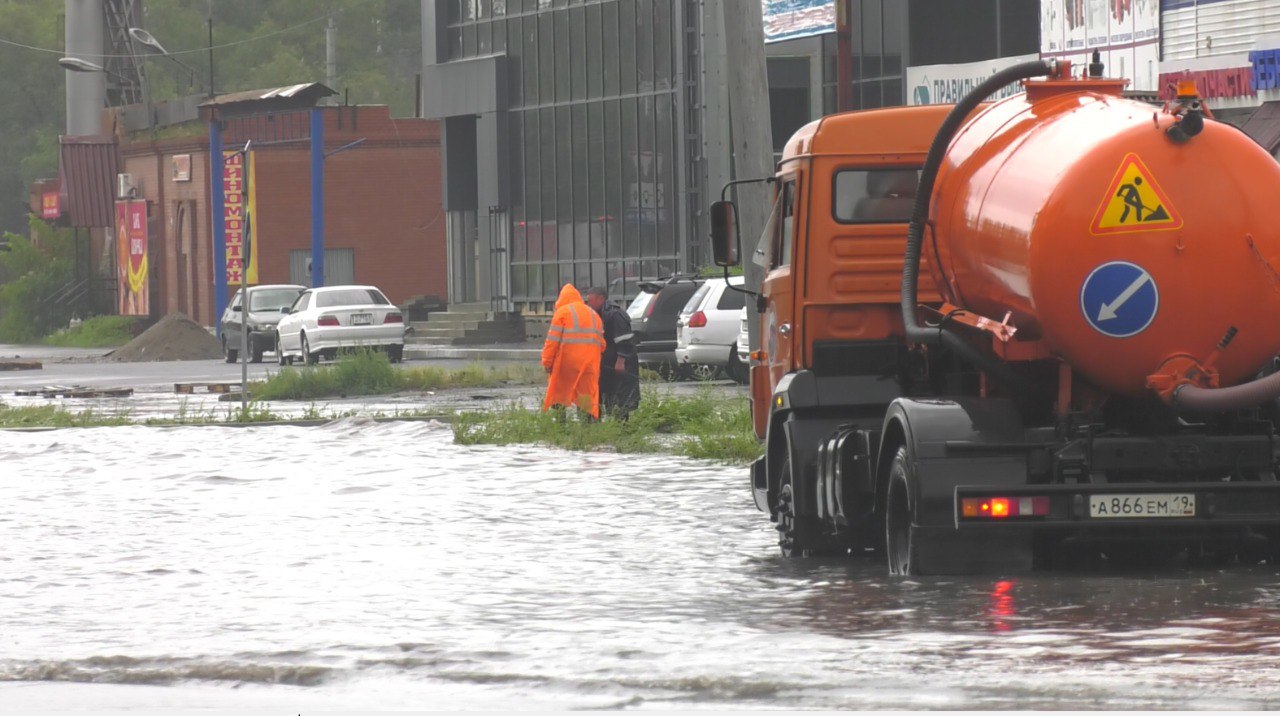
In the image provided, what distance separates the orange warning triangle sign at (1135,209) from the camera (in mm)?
9523

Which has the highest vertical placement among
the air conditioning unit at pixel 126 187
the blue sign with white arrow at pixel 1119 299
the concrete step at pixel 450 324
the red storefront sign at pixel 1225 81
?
the air conditioning unit at pixel 126 187

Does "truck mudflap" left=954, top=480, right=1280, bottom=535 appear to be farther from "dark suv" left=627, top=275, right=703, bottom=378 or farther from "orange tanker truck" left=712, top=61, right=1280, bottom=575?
"dark suv" left=627, top=275, right=703, bottom=378

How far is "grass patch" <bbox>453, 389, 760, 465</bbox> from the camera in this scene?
62.8 ft

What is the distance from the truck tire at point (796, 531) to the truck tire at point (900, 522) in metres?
1.09

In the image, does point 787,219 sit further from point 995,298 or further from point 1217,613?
point 1217,613

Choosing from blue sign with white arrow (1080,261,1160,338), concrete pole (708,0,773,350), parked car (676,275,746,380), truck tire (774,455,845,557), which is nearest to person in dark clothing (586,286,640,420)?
concrete pole (708,0,773,350)

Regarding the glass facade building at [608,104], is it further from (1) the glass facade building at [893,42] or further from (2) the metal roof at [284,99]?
(2) the metal roof at [284,99]

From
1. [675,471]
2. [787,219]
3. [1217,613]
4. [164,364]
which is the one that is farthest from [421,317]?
[1217,613]

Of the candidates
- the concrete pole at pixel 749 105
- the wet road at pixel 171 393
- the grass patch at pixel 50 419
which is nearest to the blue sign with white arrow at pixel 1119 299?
the concrete pole at pixel 749 105

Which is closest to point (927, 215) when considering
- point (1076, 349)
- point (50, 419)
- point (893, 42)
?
point (1076, 349)

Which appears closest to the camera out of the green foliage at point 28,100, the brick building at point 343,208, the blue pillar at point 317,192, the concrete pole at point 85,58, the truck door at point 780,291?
the truck door at point 780,291

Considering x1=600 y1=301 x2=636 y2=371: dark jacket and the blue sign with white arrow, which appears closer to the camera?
the blue sign with white arrow

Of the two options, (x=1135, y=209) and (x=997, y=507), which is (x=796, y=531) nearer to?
(x=997, y=507)

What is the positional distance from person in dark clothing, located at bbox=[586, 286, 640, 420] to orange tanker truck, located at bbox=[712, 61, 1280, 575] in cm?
971
